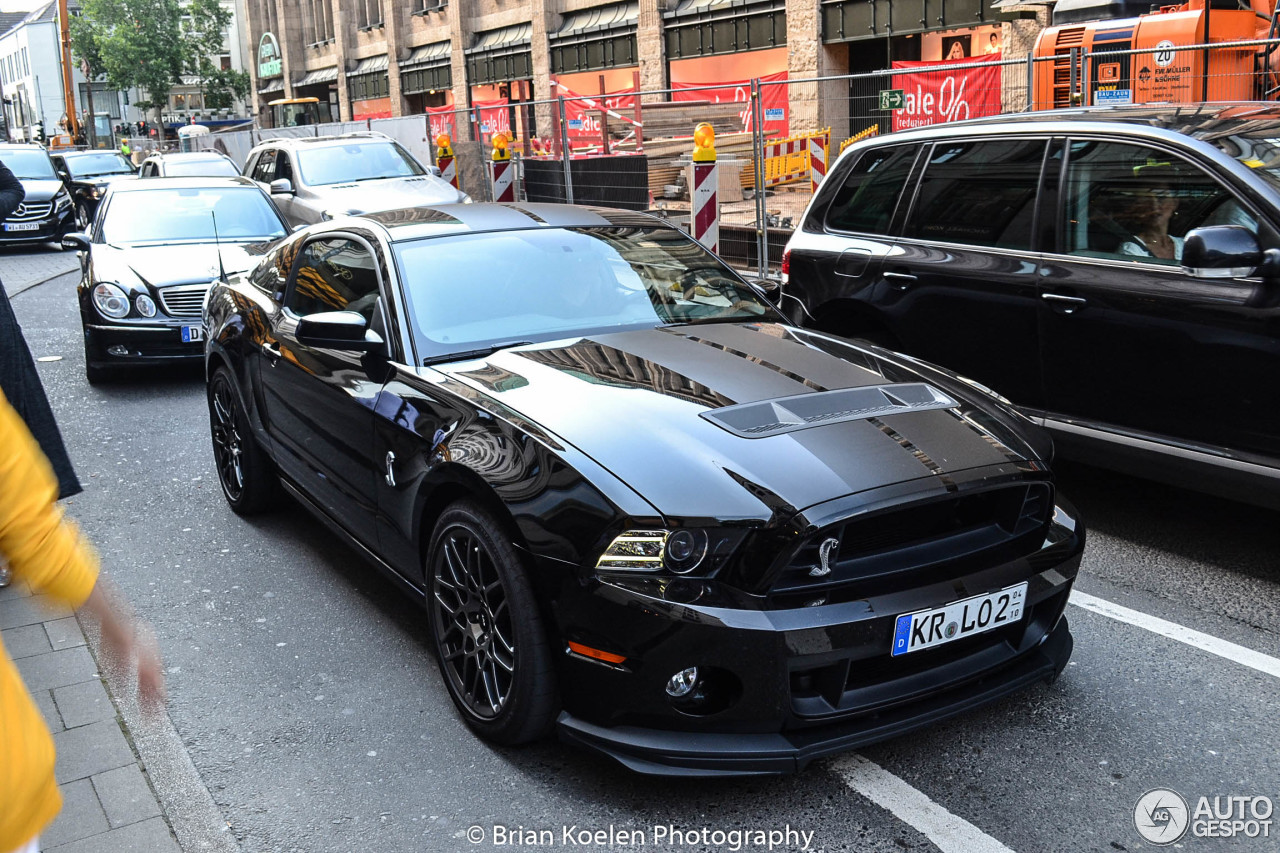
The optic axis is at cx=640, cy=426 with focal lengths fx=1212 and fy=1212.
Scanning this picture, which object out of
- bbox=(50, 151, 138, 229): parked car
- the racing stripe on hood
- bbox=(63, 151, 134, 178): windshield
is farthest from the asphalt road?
bbox=(63, 151, 134, 178): windshield

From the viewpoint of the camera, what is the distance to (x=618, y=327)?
440 centimetres

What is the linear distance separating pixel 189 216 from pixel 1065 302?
8094 millimetres

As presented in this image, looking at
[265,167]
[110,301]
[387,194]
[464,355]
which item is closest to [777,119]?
[387,194]

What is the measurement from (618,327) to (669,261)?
56 cm

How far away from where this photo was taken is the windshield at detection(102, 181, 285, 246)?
10398 millimetres

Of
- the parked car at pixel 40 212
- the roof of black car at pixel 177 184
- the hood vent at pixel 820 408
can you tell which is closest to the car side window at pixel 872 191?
the hood vent at pixel 820 408

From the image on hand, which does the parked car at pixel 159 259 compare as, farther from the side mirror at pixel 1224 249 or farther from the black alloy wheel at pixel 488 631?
the side mirror at pixel 1224 249

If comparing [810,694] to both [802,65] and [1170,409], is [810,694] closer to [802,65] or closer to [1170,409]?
[1170,409]

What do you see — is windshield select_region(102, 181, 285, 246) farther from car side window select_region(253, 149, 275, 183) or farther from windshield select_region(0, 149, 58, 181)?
windshield select_region(0, 149, 58, 181)

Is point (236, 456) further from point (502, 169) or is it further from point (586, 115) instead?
point (586, 115)

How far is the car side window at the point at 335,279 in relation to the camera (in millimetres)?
4637

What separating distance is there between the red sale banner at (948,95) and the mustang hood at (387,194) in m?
5.42

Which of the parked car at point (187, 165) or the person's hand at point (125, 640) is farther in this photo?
the parked car at point (187, 165)

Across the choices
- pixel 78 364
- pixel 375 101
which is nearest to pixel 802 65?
pixel 78 364
